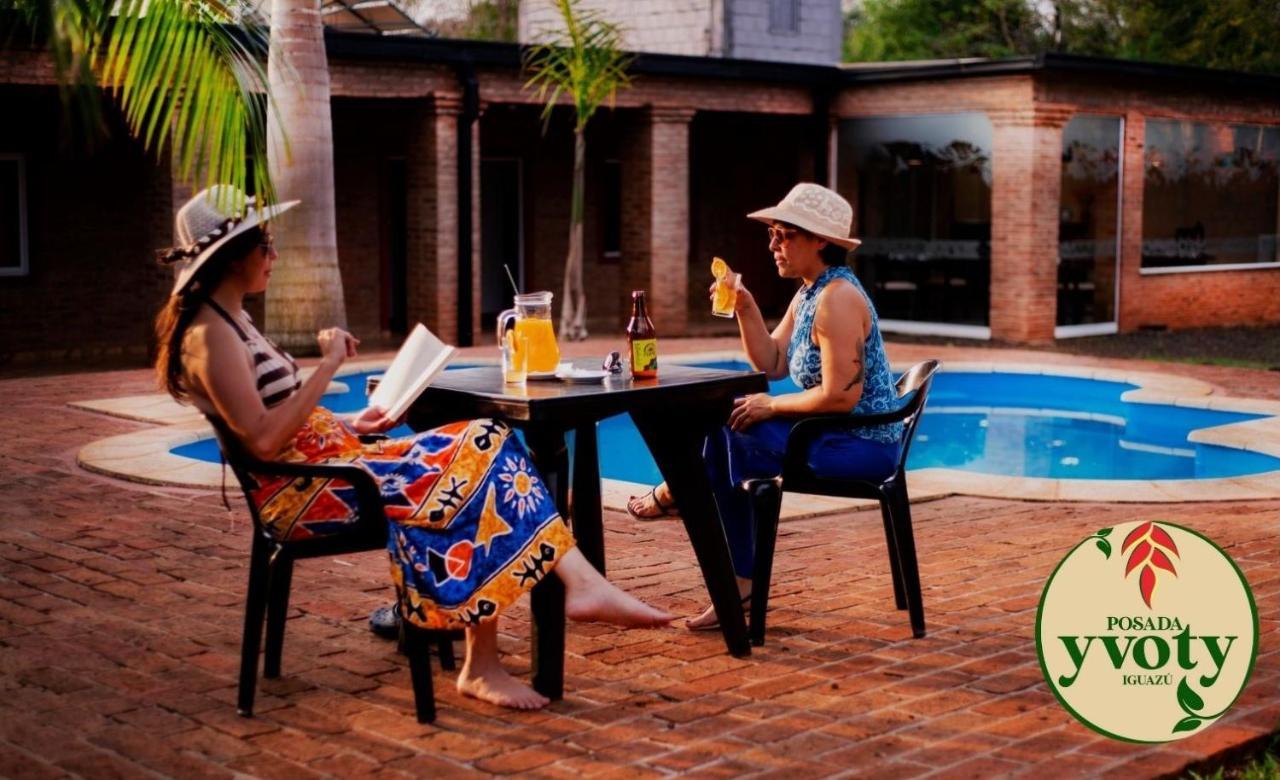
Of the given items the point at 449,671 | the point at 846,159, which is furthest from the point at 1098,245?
the point at 449,671

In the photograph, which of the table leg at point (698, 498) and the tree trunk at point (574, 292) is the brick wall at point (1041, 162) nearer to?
the tree trunk at point (574, 292)

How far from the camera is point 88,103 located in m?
3.48

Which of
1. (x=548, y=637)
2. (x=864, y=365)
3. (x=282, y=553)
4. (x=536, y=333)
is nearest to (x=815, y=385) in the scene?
(x=864, y=365)

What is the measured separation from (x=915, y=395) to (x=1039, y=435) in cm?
736

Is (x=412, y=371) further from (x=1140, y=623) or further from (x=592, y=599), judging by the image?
(x=1140, y=623)

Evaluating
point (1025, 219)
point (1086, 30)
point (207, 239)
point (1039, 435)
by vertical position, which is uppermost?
point (1086, 30)

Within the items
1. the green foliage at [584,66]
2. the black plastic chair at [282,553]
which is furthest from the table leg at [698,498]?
the green foliage at [584,66]

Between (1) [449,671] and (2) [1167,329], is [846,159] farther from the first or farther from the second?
(1) [449,671]

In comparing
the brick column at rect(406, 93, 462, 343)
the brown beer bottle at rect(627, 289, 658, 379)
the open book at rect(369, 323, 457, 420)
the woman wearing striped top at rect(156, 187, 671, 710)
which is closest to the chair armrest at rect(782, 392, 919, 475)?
the brown beer bottle at rect(627, 289, 658, 379)

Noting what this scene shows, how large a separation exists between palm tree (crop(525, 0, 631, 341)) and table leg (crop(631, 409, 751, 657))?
425 inches

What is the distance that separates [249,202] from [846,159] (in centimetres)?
1573

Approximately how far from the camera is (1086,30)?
122ft

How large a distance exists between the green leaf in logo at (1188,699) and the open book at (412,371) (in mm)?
2092

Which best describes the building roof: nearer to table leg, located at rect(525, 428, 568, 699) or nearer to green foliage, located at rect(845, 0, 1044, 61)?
table leg, located at rect(525, 428, 568, 699)
